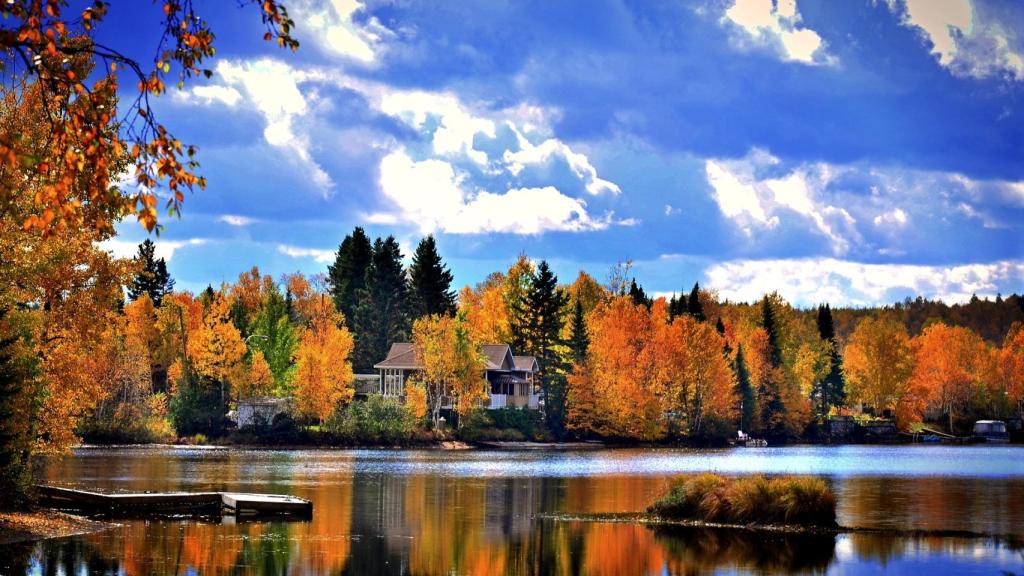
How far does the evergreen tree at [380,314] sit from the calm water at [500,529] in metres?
57.4

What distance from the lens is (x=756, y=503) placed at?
33.3 meters

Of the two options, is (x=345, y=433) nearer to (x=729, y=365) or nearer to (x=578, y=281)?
(x=729, y=365)

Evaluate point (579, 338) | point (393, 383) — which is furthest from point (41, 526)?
point (579, 338)

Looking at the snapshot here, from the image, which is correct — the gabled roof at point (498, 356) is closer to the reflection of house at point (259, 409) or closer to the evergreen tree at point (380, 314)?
the evergreen tree at point (380, 314)

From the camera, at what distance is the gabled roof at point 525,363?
111 m

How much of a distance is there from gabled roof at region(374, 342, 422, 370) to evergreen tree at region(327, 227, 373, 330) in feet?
59.7

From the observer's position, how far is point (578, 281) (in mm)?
147875

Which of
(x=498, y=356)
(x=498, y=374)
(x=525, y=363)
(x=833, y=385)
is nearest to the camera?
(x=498, y=374)

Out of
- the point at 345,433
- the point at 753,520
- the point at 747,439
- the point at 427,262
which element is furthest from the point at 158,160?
the point at 427,262

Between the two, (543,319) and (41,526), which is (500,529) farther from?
(543,319)

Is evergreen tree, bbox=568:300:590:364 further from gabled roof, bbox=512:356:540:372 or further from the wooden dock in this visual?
the wooden dock

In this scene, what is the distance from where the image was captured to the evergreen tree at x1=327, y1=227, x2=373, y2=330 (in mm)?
132875

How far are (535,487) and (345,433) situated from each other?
45.1 metres

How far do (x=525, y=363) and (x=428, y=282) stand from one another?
25.9 m
